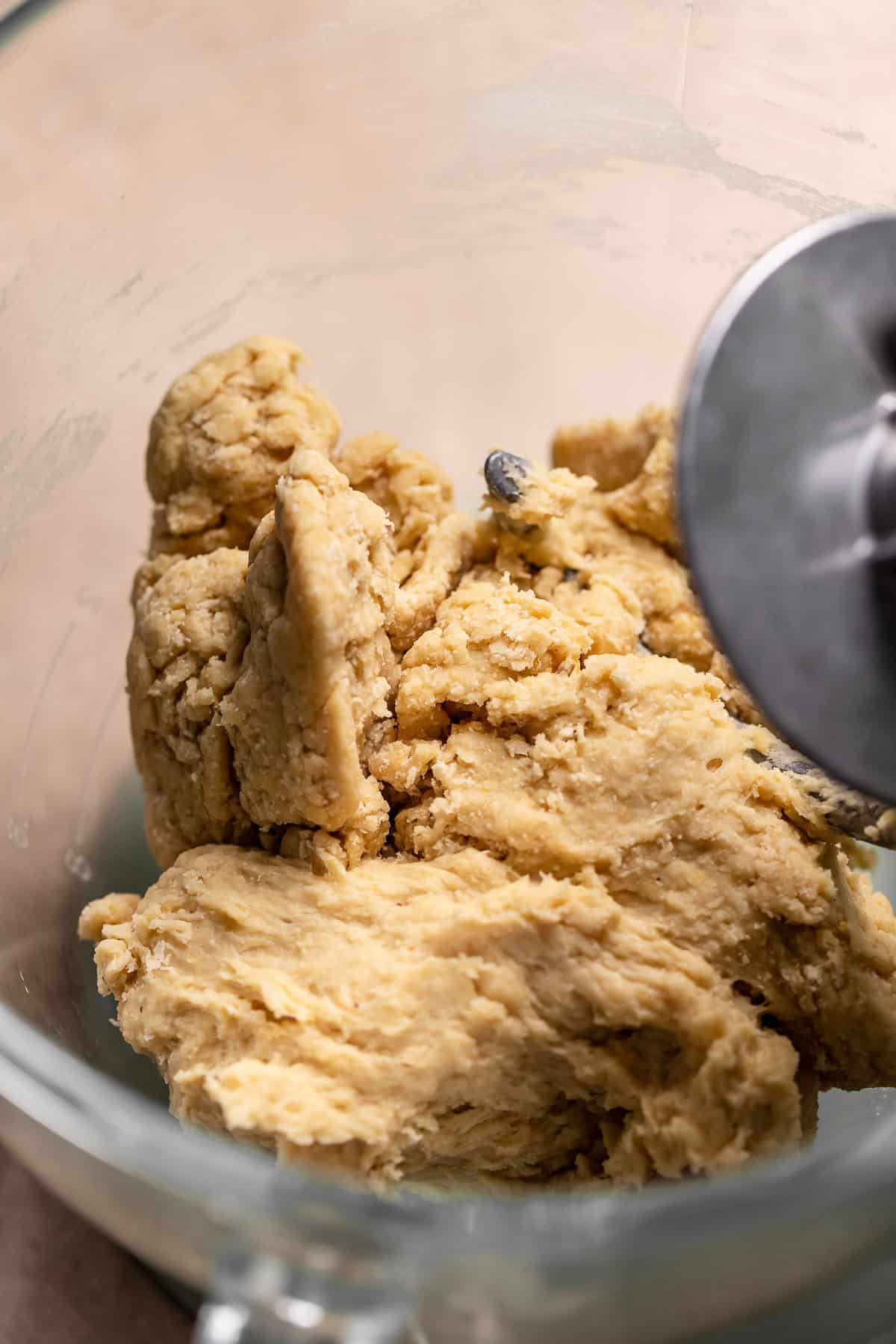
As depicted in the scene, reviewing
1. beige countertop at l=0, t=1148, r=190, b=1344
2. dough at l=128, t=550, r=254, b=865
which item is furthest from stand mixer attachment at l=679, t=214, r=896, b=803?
beige countertop at l=0, t=1148, r=190, b=1344

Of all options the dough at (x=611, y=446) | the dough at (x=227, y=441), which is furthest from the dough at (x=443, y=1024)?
the dough at (x=611, y=446)

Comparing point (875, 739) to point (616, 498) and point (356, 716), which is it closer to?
point (356, 716)

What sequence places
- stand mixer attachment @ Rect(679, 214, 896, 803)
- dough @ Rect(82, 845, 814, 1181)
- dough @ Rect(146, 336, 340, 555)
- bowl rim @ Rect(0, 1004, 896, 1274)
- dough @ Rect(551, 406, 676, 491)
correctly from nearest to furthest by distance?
1. bowl rim @ Rect(0, 1004, 896, 1274)
2. stand mixer attachment @ Rect(679, 214, 896, 803)
3. dough @ Rect(82, 845, 814, 1181)
4. dough @ Rect(146, 336, 340, 555)
5. dough @ Rect(551, 406, 676, 491)

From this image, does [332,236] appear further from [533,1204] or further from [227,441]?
[533,1204]

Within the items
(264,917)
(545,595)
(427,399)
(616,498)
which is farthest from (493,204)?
(264,917)

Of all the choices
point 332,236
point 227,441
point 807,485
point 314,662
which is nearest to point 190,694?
point 314,662

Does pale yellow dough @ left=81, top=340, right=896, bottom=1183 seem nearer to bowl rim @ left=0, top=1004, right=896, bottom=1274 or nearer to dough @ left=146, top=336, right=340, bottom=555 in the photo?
dough @ left=146, top=336, right=340, bottom=555
